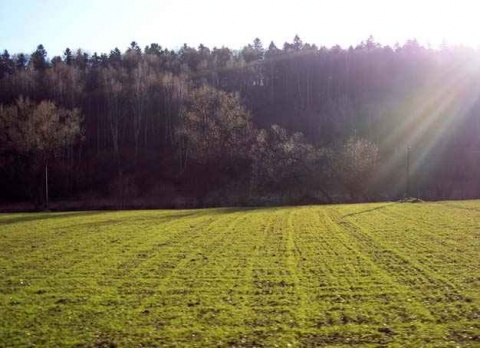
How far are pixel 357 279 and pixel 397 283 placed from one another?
3.65 feet

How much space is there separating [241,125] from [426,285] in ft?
232

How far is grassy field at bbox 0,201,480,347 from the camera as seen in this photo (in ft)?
32.6

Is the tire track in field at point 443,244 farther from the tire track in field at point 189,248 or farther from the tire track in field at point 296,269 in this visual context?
the tire track in field at point 189,248

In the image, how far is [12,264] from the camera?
18.5 metres

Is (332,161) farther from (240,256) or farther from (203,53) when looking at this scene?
(203,53)

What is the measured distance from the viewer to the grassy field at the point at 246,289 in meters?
9.94

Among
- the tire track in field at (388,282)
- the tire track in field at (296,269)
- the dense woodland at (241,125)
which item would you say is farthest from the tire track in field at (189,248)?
the dense woodland at (241,125)

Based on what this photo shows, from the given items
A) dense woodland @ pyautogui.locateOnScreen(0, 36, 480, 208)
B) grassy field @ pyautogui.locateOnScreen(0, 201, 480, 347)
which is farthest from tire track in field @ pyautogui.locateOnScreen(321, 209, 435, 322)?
dense woodland @ pyautogui.locateOnScreen(0, 36, 480, 208)

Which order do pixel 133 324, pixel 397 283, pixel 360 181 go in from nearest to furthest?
pixel 133 324 < pixel 397 283 < pixel 360 181

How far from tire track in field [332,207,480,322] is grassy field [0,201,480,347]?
0.03m

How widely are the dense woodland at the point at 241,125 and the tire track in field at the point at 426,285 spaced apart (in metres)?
48.3

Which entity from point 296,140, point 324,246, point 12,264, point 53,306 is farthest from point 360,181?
point 53,306

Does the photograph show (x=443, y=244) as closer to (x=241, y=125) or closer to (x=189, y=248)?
(x=189, y=248)

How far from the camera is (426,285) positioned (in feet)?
44.3
